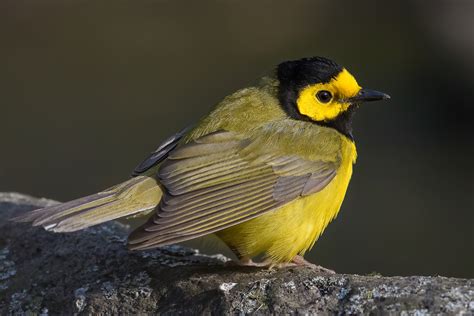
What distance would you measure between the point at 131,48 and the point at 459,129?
5457 mm

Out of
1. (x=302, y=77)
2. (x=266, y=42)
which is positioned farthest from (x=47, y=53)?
(x=302, y=77)

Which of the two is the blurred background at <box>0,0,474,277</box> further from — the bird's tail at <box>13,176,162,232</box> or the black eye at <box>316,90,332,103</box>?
the bird's tail at <box>13,176,162,232</box>

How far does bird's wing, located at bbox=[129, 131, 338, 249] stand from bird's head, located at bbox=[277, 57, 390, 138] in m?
0.42

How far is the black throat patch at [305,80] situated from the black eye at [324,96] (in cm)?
7

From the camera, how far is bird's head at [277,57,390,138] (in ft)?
18.4

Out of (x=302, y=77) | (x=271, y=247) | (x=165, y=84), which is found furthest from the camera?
(x=165, y=84)

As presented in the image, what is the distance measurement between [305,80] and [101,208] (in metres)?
1.52

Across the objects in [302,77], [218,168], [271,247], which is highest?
[302,77]

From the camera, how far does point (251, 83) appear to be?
1055cm

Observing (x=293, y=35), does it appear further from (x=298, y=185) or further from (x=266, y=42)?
(x=298, y=185)

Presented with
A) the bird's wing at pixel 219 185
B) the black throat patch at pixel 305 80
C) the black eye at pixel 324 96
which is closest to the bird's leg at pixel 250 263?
the bird's wing at pixel 219 185

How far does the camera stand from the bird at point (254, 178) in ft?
15.4

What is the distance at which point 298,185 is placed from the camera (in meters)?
5.07

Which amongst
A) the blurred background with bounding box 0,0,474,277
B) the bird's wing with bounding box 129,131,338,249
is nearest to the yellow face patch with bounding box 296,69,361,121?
the bird's wing with bounding box 129,131,338,249
